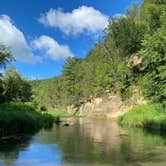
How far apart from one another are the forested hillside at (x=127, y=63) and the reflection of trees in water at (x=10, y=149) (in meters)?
18.7

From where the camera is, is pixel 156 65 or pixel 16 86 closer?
pixel 156 65

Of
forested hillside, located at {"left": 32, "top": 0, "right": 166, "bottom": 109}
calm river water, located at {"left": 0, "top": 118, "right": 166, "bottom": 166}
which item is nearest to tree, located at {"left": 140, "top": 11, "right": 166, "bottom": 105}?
forested hillside, located at {"left": 32, "top": 0, "right": 166, "bottom": 109}

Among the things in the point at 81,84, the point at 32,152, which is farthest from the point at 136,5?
the point at 32,152

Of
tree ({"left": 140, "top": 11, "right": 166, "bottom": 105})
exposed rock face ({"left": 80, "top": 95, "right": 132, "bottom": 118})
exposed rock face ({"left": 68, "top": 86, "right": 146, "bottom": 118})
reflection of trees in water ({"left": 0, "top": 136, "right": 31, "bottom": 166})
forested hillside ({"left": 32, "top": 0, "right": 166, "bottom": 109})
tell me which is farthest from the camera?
exposed rock face ({"left": 80, "top": 95, "right": 132, "bottom": 118})

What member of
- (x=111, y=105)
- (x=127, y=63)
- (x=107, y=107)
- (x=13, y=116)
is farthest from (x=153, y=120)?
(x=107, y=107)

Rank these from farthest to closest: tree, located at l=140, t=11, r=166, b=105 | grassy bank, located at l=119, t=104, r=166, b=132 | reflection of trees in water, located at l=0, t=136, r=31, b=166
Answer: grassy bank, located at l=119, t=104, r=166, b=132 < tree, located at l=140, t=11, r=166, b=105 < reflection of trees in water, located at l=0, t=136, r=31, b=166

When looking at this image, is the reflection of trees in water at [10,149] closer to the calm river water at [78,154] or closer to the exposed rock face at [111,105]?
the calm river water at [78,154]

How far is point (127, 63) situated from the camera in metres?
104

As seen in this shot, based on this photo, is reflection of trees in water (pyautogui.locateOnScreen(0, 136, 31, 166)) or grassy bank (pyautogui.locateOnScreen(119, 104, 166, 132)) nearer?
reflection of trees in water (pyautogui.locateOnScreen(0, 136, 31, 166))

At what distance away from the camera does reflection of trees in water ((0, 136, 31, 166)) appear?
2507cm

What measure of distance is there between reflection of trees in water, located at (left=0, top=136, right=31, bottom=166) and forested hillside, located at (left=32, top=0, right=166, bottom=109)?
18684mm

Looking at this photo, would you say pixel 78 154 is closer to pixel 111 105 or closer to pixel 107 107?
pixel 111 105

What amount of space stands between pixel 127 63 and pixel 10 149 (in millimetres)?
75605

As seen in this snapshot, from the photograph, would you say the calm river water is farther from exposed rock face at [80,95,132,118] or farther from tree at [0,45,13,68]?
exposed rock face at [80,95,132,118]
